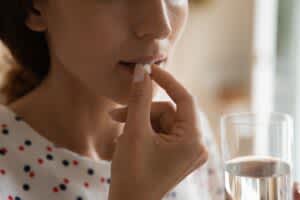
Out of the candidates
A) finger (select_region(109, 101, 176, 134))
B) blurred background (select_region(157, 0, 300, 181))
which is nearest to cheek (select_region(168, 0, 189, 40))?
finger (select_region(109, 101, 176, 134))

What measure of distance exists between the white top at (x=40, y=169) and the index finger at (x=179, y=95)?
0.20 m

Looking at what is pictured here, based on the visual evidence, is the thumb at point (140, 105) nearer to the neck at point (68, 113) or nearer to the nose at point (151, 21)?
the nose at point (151, 21)

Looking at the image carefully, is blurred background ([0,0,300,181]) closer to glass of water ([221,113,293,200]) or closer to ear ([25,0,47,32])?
ear ([25,0,47,32])

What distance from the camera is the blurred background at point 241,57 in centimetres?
218

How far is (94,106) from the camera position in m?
1.01

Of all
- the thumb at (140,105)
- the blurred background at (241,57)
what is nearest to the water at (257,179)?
the thumb at (140,105)

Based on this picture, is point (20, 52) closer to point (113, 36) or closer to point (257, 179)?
point (113, 36)

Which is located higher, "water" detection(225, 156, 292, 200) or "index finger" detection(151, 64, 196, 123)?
"index finger" detection(151, 64, 196, 123)

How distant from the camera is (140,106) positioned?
821mm

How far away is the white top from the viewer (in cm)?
91

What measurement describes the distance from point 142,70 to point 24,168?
241 mm

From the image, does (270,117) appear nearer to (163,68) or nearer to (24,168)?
(163,68)

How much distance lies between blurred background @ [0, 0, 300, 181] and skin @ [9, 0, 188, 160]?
1.19 meters

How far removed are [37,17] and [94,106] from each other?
17 cm
